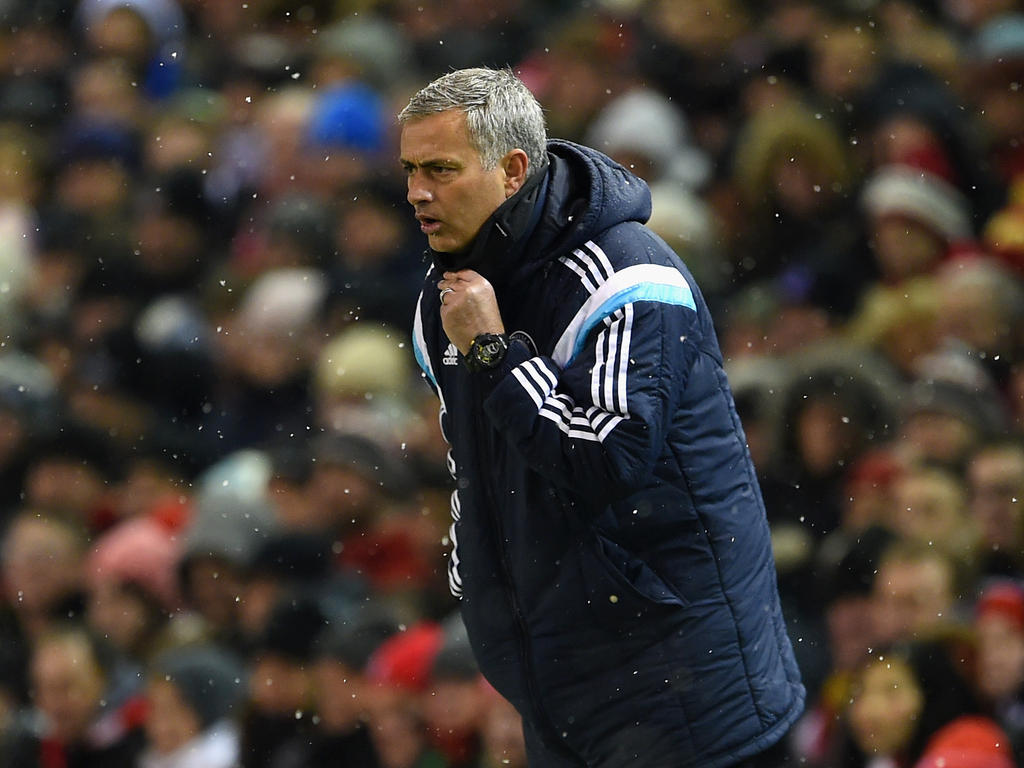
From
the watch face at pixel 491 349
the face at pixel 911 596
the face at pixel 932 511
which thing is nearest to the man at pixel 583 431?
the watch face at pixel 491 349

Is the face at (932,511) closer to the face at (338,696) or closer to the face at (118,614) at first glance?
the face at (338,696)

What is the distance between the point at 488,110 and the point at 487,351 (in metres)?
0.47

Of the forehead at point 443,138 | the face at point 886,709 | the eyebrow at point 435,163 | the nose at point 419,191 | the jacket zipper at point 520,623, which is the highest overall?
the forehead at point 443,138

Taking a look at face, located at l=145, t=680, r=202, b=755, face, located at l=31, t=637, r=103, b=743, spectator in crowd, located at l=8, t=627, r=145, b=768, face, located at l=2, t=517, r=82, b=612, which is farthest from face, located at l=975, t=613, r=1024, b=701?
face, located at l=2, t=517, r=82, b=612

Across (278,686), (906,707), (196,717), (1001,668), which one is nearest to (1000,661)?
(1001,668)

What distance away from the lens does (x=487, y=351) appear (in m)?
3.76

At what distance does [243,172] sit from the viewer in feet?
29.5

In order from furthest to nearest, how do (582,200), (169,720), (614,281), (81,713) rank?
(81,713), (169,720), (582,200), (614,281)

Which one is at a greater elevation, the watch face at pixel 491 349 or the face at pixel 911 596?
the watch face at pixel 491 349

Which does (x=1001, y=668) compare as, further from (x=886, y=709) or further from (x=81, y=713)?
(x=81, y=713)

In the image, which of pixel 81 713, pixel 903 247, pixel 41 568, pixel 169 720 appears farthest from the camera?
pixel 41 568

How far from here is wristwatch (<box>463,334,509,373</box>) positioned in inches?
148

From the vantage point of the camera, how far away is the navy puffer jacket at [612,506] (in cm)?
371

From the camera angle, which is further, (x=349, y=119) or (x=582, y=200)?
(x=349, y=119)
